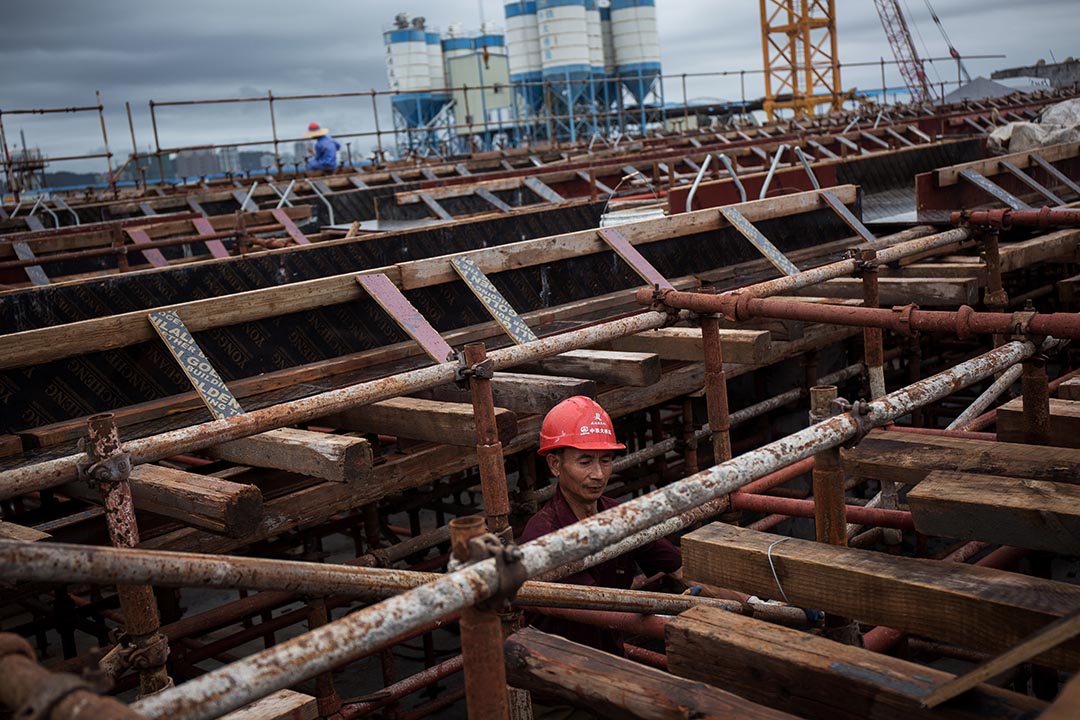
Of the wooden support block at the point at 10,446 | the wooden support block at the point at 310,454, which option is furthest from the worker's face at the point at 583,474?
the wooden support block at the point at 10,446

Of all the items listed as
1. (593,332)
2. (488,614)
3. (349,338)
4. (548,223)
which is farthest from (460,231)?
(488,614)

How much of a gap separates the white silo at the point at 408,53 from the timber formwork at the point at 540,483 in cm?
5761

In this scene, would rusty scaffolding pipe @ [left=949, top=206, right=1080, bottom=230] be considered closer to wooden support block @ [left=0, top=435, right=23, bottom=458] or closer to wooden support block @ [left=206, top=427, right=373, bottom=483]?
wooden support block @ [left=206, top=427, right=373, bottom=483]

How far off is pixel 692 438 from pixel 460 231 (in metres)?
4.26

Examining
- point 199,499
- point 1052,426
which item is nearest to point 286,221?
point 199,499

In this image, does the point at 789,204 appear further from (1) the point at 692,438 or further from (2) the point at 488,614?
(2) the point at 488,614

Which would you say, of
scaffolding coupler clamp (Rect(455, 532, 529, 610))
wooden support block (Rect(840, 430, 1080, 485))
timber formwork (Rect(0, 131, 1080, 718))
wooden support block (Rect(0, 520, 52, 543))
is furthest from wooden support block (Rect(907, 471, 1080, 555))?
wooden support block (Rect(0, 520, 52, 543))

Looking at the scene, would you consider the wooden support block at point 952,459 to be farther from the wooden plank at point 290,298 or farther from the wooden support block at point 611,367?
the wooden plank at point 290,298

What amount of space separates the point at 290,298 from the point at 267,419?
7.31 feet

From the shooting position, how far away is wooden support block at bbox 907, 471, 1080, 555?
2.62 meters

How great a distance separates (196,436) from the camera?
3127 mm

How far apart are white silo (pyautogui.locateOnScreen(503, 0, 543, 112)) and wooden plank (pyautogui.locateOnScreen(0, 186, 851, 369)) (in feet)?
179

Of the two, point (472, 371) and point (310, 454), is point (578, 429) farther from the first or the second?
point (310, 454)

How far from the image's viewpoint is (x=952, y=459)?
10.6ft
